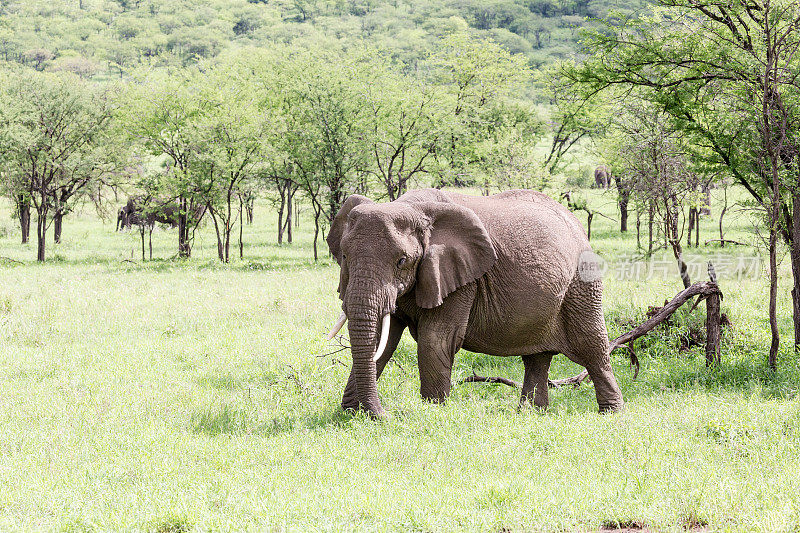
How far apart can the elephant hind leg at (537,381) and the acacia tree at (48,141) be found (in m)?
24.9

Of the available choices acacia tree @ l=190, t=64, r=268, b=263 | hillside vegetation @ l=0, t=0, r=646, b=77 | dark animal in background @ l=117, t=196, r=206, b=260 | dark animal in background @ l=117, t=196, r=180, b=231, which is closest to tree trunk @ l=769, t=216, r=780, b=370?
acacia tree @ l=190, t=64, r=268, b=263

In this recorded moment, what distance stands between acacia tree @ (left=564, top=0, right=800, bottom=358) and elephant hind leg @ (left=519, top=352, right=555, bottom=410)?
4377mm

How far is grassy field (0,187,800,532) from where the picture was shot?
492cm

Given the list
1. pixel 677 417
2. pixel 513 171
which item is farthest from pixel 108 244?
pixel 677 417

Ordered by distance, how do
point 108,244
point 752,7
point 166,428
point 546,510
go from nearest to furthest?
1. point 546,510
2. point 166,428
3. point 752,7
4. point 108,244

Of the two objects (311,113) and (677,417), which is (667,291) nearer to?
(677,417)

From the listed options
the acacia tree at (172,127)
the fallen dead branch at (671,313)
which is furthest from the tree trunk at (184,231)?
the fallen dead branch at (671,313)

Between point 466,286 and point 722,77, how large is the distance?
19.0 feet

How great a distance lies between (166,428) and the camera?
7426mm

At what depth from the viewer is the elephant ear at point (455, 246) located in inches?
287

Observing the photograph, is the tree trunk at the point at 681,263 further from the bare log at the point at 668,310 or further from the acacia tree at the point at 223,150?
the acacia tree at the point at 223,150

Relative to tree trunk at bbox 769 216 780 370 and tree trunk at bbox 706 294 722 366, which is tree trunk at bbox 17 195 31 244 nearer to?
tree trunk at bbox 706 294 722 366

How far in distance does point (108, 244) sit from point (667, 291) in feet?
93.9

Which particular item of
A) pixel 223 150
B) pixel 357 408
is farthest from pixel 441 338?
pixel 223 150
